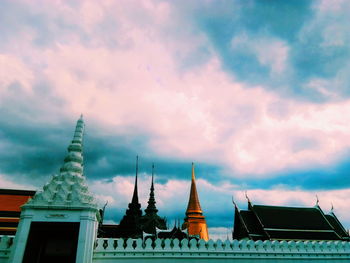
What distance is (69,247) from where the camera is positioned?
17234mm

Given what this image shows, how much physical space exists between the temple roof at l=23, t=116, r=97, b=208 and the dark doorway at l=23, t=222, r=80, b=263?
3.48 feet

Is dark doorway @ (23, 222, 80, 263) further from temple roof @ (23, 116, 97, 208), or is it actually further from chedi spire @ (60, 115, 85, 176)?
chedi spire @ (60, 115, 85, 176)

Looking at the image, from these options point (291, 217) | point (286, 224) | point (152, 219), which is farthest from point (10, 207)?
point (291, 217)

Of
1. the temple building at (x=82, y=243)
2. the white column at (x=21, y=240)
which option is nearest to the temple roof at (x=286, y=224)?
the temple building at (x=82, y=243)

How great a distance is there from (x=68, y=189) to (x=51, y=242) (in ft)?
14.4

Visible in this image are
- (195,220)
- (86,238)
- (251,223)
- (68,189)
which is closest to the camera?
(86,238)

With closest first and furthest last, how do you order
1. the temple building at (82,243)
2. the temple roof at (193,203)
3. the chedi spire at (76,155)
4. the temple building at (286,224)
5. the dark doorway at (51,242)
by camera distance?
the temple building at (82,243) → the dark doorway at (51,242) → the chedi spire at (76,155) → the temple building at (286,224) → the temple roof at (193,203)

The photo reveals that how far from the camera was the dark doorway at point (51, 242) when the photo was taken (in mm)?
14070

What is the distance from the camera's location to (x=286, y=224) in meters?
31.3

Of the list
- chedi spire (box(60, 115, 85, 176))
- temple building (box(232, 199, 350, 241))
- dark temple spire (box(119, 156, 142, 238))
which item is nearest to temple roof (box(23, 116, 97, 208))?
chedi spire (box(60, 115, 85, 176))

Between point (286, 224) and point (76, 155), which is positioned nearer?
point (76, 155)

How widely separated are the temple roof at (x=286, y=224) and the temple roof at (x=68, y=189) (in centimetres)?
2206

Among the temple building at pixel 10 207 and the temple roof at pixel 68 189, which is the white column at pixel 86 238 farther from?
the temple building at pixel 10 207

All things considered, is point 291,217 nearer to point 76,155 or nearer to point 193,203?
point 193,203
